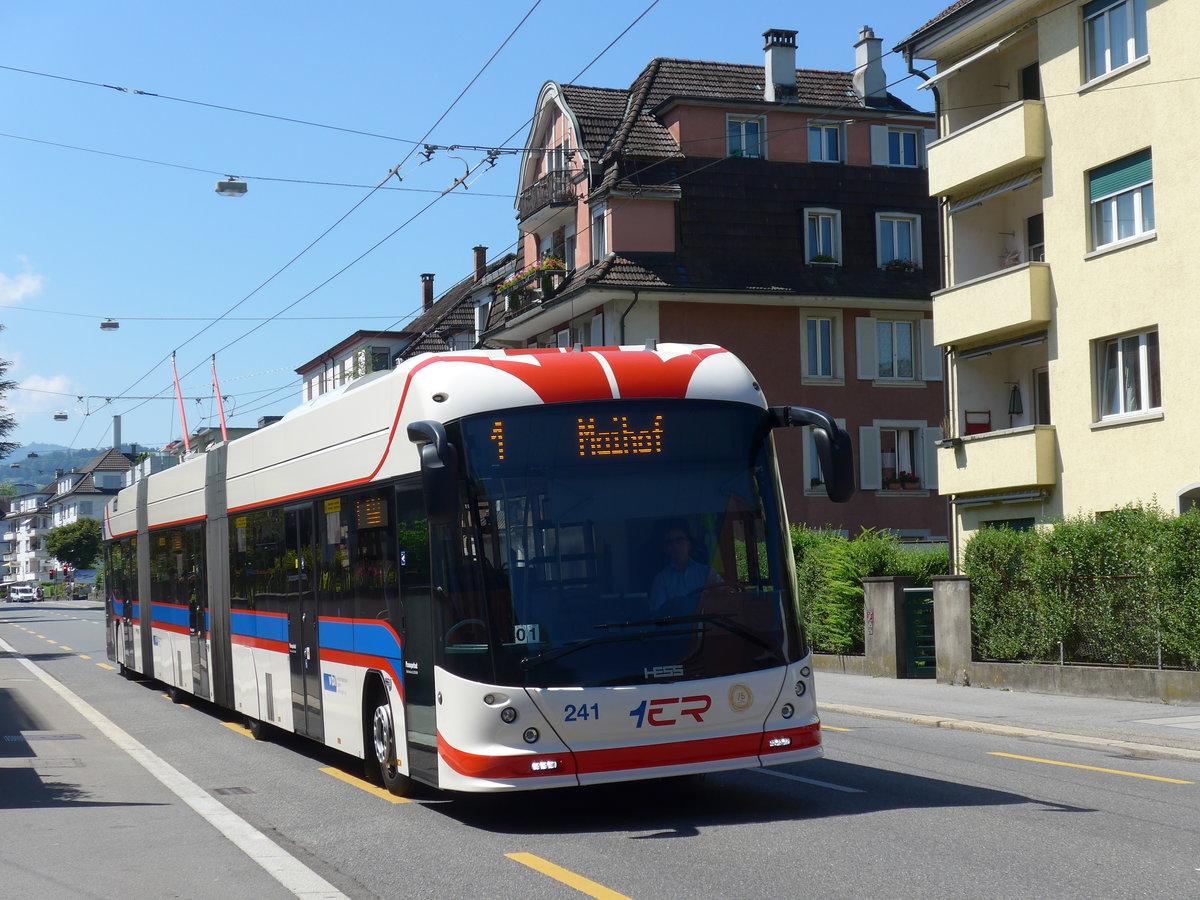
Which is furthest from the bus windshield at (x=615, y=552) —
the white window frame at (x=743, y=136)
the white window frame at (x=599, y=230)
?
the white window frame at (x=743, y=136)

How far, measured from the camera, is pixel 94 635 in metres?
49.9

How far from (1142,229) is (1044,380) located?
534 centimetres

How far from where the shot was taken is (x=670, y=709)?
32.1 ft

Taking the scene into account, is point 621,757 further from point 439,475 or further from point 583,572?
point 439,475

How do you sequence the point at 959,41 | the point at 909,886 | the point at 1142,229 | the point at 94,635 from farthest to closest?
the point at 94,635 → the point at 959,41 → the point at 1142,229 → the point at 909,886

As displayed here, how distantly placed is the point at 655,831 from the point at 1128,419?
730 inches

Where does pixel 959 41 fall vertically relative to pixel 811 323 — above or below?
above

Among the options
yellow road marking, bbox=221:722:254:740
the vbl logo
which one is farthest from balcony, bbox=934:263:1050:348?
the vbl logo

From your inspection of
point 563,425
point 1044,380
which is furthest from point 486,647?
point 1044,380

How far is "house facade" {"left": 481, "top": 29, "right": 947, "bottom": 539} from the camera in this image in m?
43.9

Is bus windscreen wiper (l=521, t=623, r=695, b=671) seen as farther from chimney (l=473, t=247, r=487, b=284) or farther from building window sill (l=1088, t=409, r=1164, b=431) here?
chimney (l=473, t=247, r=487, b=284)

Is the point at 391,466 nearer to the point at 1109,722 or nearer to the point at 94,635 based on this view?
the point at 1109,722

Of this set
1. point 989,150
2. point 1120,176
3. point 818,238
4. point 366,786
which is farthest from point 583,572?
point 818,238

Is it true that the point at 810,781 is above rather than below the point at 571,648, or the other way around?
below
